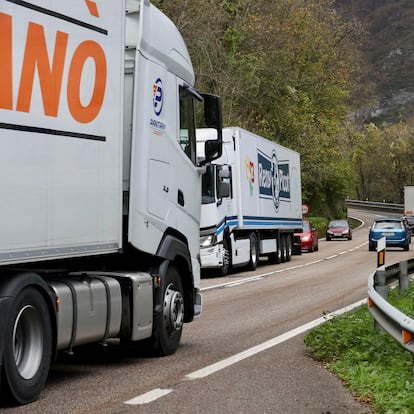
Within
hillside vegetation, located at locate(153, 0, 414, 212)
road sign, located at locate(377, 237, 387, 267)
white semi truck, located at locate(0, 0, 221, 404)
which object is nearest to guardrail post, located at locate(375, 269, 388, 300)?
white semi truck, located at locate(0, 0, 221, 404)

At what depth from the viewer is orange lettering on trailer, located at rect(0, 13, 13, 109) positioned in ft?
23.3

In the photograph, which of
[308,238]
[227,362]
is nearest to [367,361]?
Answer: [227,362]

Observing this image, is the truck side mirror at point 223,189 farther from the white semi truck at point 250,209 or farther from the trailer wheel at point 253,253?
the trailer wheel at point 253,253

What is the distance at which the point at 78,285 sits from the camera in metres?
8.66

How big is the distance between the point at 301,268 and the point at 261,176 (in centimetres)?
305

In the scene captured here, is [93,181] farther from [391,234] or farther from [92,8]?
[391,234]

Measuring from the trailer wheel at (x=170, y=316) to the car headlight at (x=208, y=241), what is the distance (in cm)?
1476

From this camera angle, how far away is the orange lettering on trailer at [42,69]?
24.5 feet

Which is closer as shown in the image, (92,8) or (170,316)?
(92,8)

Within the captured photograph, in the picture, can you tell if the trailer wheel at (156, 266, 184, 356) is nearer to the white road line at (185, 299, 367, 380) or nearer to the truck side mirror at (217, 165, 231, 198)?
the white road line at (185, 299, 367, 380)

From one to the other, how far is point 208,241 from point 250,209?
3.40 metres

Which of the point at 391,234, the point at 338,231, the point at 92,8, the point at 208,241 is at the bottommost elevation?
the point at 208,241

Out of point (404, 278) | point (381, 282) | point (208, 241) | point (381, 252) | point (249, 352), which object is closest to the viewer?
point (249, 352)

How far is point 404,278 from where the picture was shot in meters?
18.0
